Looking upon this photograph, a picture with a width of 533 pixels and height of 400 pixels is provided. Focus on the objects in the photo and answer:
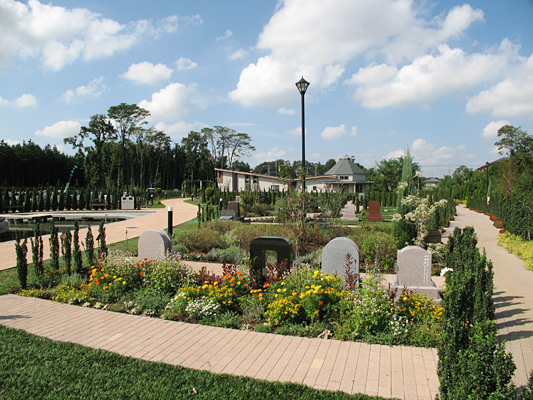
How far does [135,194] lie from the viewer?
3316 centimetres

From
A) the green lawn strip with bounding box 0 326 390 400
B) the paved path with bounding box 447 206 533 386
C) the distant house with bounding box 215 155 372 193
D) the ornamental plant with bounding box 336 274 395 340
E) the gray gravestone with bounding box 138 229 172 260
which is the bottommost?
the paved path with bounding box 447 206 533 386

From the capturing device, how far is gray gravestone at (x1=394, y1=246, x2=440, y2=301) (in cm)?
623

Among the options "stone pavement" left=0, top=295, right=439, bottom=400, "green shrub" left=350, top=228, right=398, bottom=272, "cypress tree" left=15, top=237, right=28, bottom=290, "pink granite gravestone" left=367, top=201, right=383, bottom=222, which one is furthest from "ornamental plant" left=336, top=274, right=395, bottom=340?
"pink granite gravestone" left=367, top=201, right=383, bottom=222

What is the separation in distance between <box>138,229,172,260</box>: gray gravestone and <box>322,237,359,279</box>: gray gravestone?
3689 millimetres

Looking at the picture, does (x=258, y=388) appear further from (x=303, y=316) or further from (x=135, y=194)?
(x=135, y=194)

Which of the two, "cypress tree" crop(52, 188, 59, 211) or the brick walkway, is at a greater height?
"cypress tree" crop(52, 188, 59, 211)

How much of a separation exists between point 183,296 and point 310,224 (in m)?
6.84

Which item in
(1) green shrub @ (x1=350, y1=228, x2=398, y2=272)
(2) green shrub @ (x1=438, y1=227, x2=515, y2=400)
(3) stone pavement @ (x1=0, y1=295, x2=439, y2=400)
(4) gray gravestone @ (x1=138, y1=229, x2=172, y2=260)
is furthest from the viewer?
(1) green shrub @ (x1=350, y1=228, x2=398, y2=272)

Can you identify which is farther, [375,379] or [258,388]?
[375,379]

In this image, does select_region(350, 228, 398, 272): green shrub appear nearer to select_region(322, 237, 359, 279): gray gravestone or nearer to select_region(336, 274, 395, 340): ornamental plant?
select_region(322, 237, 359, 279): gray gravestone

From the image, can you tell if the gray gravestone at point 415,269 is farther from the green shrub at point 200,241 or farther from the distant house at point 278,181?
the distant house at point 278,181

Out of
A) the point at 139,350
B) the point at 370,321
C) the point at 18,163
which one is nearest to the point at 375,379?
the point at 370,321

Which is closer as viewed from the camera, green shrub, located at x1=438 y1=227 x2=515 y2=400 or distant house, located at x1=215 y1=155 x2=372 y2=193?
green shrub, located at x1=438 y1=227 x2=515 y2=400

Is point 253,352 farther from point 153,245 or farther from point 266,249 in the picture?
point 153,245
